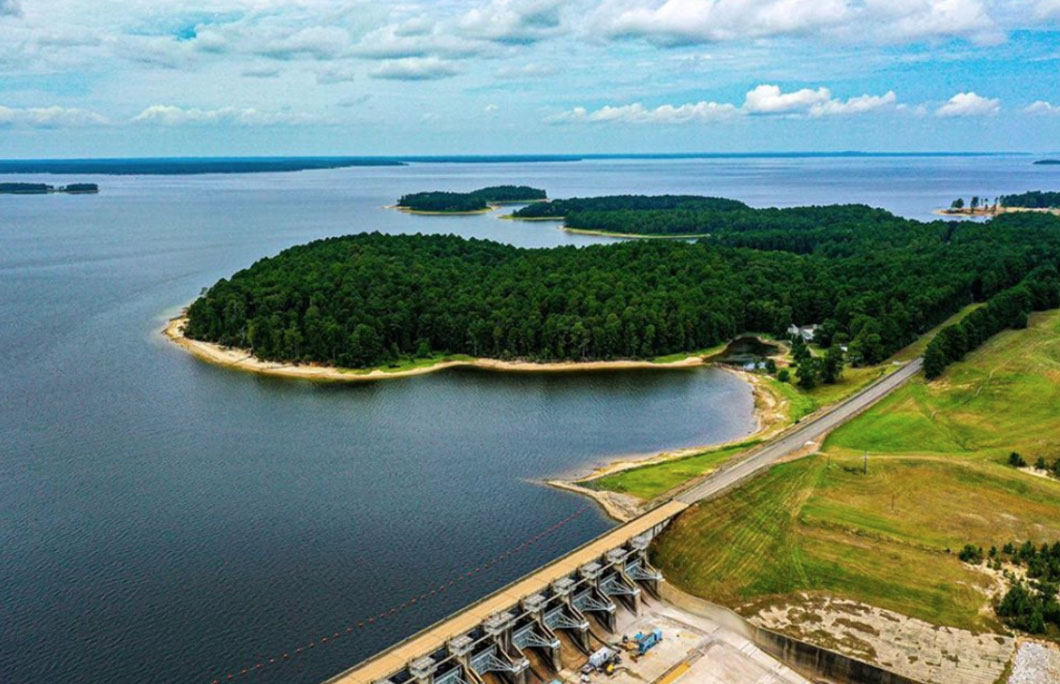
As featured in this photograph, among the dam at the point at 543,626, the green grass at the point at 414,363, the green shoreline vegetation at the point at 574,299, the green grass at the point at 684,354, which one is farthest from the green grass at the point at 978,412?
the green grass at the point at 414,363

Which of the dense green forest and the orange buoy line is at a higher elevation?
the dense green forest

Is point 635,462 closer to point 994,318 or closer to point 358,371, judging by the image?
point 358,371

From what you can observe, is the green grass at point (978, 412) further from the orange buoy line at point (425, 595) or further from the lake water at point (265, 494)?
the orange buoy line at point (425, 595)

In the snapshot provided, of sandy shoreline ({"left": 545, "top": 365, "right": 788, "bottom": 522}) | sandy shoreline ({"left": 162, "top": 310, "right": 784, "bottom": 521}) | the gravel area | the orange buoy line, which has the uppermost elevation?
sandy shoreline ({"left": 162, "top": 310, "right": 784, "bottom": 521})

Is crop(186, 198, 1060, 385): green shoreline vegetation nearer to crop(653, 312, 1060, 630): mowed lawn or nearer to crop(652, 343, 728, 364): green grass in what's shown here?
crop(652, 343, 728, 364): green grass

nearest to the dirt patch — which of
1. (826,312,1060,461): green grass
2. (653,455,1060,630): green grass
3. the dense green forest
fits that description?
(653,455,1060,630): green grass

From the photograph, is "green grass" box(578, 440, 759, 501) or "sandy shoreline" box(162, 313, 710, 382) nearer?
"green grass" box(578, 440, 759, 501)
